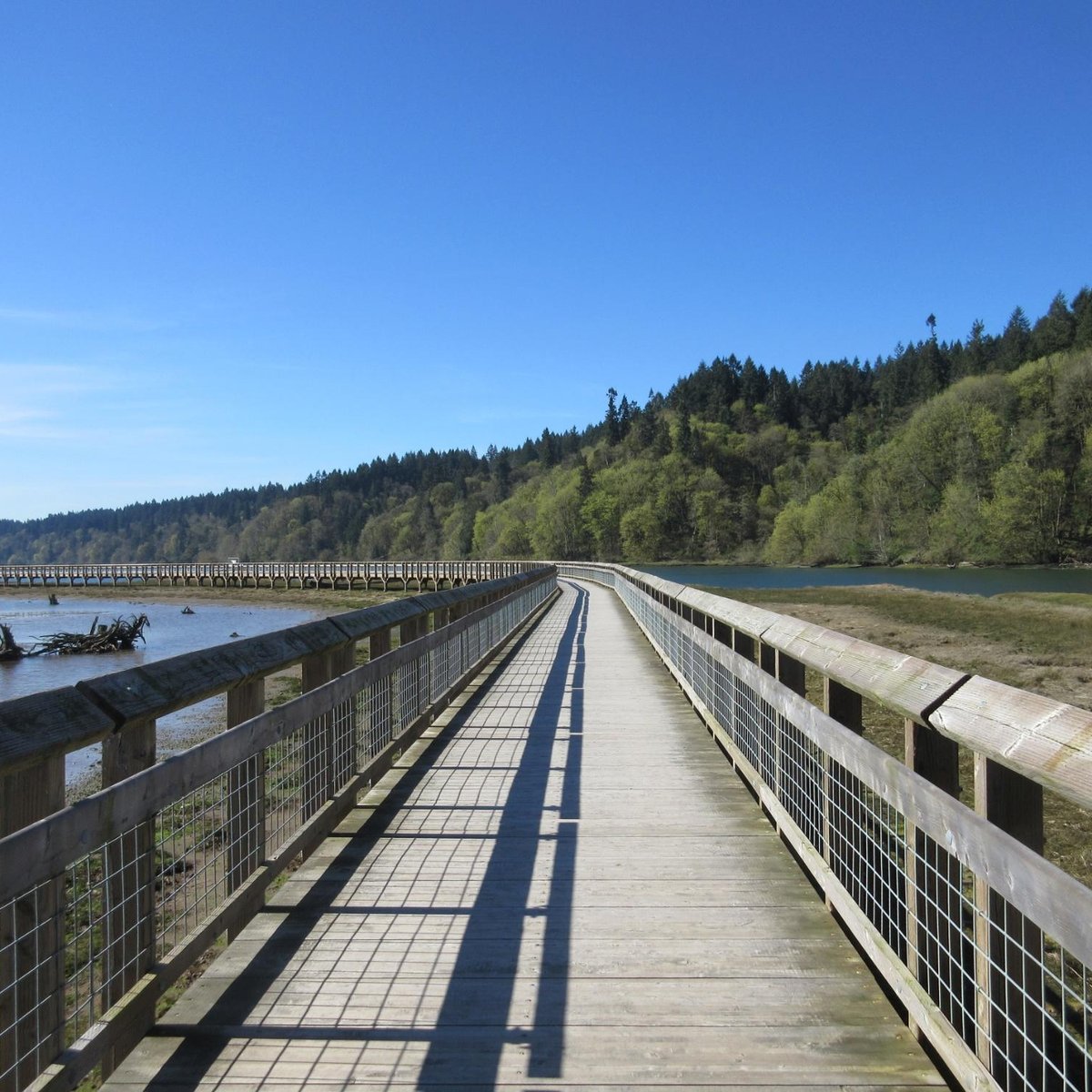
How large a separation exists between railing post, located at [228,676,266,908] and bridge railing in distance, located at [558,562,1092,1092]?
235cm

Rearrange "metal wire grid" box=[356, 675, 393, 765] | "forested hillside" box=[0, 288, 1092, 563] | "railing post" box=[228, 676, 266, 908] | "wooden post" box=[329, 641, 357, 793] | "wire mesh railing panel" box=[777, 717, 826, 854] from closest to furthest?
"railing post" box=[228, 676, 266, 908], "wire mesh railing panel" box=[777, 717, 826, 854], "wooden post" box=[329, 641, 357, 793], "metal wire grid" box=[356, 675, 393, 765], "forested hillside" box=[0, 288, 1092, 563]

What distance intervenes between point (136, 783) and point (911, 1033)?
2498mm

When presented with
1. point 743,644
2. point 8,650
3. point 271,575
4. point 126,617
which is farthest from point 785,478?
point 743,644

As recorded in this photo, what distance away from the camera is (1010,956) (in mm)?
2248

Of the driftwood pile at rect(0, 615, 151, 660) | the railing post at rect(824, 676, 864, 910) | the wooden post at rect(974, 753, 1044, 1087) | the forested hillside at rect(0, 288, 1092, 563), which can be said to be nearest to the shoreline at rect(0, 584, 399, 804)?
the driftwood pile at rect(0, 615, 151, 660)

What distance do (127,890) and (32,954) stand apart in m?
0.48

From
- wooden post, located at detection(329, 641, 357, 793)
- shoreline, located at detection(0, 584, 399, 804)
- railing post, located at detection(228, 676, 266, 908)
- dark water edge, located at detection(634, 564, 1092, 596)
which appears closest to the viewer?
railing post, located at detection(228, 676, 266, 908)

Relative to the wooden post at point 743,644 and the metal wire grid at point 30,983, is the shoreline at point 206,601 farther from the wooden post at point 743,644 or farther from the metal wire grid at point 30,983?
the metal wire grid at point 30,983

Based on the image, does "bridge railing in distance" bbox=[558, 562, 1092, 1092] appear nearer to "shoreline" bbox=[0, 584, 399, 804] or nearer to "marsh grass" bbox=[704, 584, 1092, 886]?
"marsh grass" bbox=[704, 584, 1092, 886]

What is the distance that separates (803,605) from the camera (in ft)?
124

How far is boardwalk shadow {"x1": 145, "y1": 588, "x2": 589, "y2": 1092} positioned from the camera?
2748 mm

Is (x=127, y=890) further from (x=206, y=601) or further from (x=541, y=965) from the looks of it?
(x=206, y=601)

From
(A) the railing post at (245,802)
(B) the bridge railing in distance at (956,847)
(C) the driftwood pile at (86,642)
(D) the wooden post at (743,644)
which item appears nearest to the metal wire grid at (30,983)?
(A) the railing post at (245,802)

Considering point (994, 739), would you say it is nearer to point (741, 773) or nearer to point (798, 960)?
point (798, 960)
